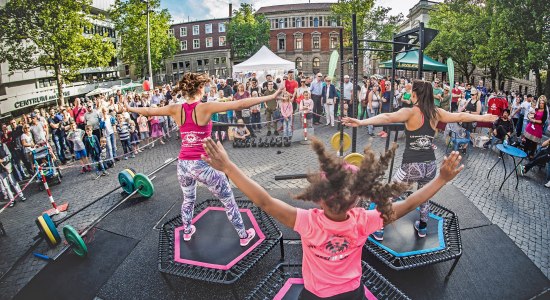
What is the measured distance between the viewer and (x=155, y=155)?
34.9 feet

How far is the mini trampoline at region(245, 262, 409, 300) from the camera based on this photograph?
9.95ft

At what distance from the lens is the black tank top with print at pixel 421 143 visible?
Result: 4059 millimetres

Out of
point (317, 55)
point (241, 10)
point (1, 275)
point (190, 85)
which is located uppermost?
point (241, 10)

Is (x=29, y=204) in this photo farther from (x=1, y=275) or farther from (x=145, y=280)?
(x=145, y=280)

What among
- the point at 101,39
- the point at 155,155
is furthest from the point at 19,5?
the point at 155,155

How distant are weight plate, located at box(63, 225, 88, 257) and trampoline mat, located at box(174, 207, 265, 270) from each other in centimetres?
145

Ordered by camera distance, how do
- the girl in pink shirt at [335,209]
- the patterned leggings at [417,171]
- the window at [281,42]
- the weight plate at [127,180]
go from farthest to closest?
the window at [281,42] → the weight plate at [127,180] → the patterned leggings at [417,171] → the girl in pink shirt at [335,209]

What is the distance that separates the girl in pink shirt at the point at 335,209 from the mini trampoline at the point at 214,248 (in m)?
1.95

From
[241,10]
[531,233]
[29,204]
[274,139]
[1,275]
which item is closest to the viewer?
[1,275]

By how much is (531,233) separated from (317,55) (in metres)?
56.0

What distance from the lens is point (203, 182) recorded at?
4039 mm

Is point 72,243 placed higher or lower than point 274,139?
lower

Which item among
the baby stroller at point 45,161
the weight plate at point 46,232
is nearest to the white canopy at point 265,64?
the baby stroller at point 45,161

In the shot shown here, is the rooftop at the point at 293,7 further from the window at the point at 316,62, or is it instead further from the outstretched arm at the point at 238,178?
the outstretched arm at the point at 238,178
